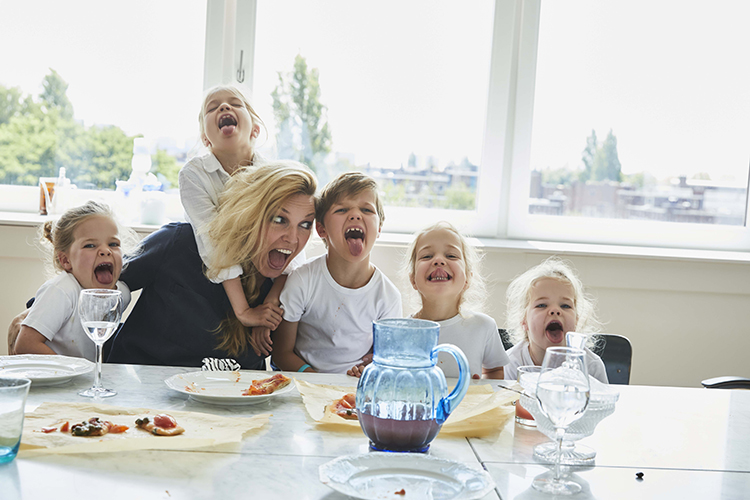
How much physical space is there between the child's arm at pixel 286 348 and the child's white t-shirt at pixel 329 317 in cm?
3

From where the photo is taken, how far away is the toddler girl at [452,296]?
2111 millimetres

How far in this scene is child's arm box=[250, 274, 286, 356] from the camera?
202cm

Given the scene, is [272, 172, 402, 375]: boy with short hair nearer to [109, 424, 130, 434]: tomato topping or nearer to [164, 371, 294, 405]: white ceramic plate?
[164, 371, 294, 405]: white ceramic plate

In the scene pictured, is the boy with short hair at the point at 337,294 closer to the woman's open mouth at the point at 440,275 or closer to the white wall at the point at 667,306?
the woman's open mouth at the point at 440,275

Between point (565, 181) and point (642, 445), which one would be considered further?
point (565, 181)

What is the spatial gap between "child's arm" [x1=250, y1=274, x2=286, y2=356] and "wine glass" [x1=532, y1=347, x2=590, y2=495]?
1.12 metres

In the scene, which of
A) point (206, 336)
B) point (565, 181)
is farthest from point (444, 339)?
point (565, 181)

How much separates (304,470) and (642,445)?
0.67 m

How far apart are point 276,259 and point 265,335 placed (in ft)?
0.76

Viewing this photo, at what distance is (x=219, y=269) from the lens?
198 centimetres

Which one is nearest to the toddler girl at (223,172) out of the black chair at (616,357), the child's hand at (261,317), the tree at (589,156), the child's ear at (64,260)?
the child's hand at (261,317)

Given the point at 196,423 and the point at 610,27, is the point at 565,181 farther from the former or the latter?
the point at 196,423

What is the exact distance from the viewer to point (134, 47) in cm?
325

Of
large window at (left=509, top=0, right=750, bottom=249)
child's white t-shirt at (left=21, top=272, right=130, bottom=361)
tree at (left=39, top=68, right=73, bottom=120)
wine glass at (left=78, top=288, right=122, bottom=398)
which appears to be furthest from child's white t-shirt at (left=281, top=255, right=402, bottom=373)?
tree at (left=39, top=68, right=73, bottom=120)
